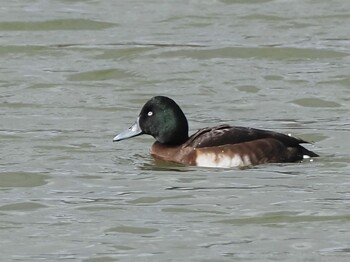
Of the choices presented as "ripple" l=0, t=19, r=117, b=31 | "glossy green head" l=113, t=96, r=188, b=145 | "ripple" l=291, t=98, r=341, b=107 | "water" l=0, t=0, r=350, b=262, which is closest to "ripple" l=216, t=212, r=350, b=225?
"water" l=0, t=0, r=350, b=262

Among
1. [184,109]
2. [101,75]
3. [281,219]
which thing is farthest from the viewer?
[101,75]

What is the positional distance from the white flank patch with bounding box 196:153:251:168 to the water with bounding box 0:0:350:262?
0.09 metres

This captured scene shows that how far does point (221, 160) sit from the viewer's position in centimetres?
1306

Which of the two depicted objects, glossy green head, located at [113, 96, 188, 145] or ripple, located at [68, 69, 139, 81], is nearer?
glossy green head, located at [113, 96, 188, 145]

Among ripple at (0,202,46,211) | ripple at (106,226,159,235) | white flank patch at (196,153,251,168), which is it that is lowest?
ripple at (0,202,46,211)

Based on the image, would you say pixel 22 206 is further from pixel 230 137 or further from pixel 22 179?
pixel 230 137

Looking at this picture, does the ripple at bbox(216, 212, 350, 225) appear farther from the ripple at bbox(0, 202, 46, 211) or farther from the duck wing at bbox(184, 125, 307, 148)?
the duck wing at bbox(184, 125, 307, 148)

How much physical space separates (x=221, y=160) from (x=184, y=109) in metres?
3.11

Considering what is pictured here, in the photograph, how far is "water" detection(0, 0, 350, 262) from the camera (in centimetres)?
1075

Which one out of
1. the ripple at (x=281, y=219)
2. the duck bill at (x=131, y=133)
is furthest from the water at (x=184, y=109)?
→ the duck bill at (x=131, y=133)

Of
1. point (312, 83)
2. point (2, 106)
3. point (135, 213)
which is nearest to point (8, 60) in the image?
point (2, 106)

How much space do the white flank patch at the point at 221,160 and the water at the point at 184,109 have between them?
0.09 m

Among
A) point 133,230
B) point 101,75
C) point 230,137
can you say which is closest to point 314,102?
point 101,75

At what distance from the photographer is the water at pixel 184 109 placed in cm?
1075
